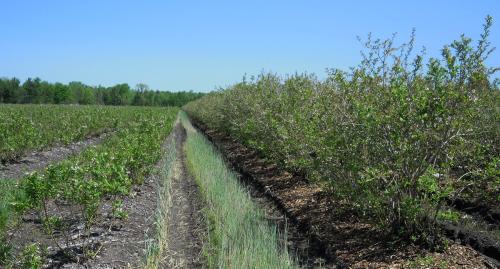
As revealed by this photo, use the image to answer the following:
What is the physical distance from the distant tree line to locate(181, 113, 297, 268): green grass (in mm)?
71406

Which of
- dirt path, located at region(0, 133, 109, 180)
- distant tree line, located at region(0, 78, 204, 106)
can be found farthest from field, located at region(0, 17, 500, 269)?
distant tree line, located at region(0, 78, 204, 106)

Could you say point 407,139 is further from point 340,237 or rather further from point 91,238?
point 91,238

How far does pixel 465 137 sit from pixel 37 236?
5.14m

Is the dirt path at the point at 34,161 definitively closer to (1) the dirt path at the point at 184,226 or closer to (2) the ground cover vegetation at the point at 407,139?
(1) the dirt path at the point at 184,226

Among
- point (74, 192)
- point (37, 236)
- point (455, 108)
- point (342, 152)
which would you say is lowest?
point (37, 236)

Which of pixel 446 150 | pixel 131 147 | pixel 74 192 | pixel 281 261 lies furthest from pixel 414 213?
pixel 131 147

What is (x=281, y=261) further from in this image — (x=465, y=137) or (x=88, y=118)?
(x=88, y=118)

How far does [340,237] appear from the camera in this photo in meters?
6.31

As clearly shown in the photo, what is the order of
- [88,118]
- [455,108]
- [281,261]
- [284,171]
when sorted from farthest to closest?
1. [88,118]
2. [284,171]
3. [455,108]
4. [281,261]

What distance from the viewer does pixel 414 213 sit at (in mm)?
5203

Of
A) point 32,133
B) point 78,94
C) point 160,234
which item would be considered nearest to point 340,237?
point 160,234

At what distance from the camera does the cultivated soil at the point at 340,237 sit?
17.1 ft

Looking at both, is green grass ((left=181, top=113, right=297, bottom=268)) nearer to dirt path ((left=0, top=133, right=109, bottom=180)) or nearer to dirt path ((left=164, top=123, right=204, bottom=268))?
dirt path ((left=164, top=123, right=204, bottom=268))

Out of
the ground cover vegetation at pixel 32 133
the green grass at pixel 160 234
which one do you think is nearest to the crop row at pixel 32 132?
the ground cover vegetation at pixel 32 133
